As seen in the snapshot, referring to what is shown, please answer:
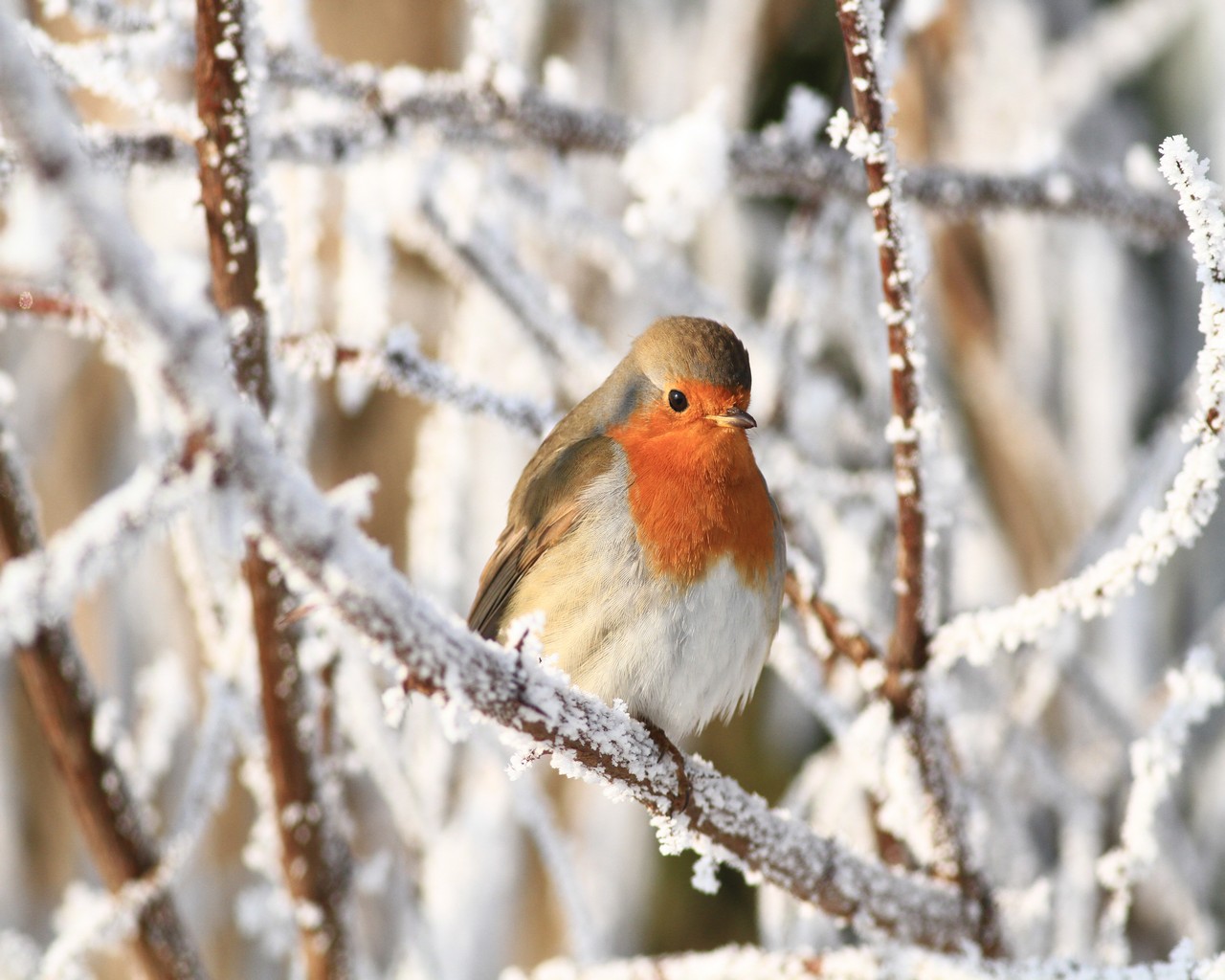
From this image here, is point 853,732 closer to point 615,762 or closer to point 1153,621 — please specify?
point 615,762

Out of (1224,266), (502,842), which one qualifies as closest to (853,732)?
(1224,266)

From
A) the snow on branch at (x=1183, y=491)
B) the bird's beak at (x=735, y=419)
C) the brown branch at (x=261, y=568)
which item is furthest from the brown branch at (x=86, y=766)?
the snow on branch at (x=1183, y=491)

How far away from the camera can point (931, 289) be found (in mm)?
3625

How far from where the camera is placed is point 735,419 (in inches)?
84.2

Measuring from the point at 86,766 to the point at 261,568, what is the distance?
0.57 m

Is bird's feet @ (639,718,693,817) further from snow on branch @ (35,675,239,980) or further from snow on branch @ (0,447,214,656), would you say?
snow on branch @ (35,675,239,980)

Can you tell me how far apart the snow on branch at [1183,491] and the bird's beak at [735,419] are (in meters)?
0.66

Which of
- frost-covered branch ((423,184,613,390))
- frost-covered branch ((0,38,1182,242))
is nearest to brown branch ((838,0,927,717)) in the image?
frost-covered branch ((0,38,1182,242))

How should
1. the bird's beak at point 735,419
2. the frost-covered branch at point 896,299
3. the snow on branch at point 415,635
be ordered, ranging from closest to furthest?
the snow on branch at point 415,635
the frost-covered branch at point 896,299
the bird's beak at point 735,419

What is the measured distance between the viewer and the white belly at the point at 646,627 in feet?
6.57

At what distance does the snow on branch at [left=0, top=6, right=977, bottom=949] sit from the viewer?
68 cm

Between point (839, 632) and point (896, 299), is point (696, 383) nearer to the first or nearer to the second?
point (839, 632)

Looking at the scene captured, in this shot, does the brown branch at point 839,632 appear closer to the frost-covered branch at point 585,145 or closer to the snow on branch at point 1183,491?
the snow on branch at point 1183,491

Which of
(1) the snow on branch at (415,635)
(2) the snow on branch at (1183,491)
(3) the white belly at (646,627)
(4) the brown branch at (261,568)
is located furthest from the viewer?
(3) the white belly at (646,627)
